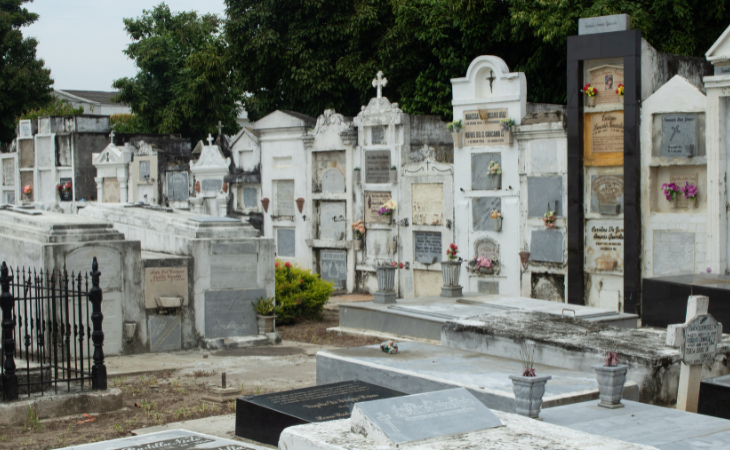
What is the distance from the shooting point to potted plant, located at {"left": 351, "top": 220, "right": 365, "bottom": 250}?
16859mm

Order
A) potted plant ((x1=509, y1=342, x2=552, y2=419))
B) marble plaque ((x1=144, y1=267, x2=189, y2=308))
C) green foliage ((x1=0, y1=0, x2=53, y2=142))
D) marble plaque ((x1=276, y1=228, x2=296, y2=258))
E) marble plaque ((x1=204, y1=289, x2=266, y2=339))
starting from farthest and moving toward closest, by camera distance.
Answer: green foliage ((x1=0, y1=0, x2=53, y2=142)) < marble plaque ((x1=276, y1=228, x2=296, y2=258)) < marble plaque ((x1=204, y1=289, x2=266, y2=339)) < marble plaque ((x1=144, y1=267, x2=189, y2=308)) < potted plant ((x1=509, y1=342, x2=552, y2=419))

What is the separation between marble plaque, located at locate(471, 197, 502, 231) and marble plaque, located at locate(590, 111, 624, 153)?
84.0 inches

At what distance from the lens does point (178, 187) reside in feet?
73.4

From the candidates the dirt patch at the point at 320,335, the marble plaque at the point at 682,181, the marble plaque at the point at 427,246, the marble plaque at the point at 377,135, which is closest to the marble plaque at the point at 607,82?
the marble plaque at the point at 682,181

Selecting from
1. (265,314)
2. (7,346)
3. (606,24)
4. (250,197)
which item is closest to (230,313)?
(265,314)

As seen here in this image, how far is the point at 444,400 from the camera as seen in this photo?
4691 mm

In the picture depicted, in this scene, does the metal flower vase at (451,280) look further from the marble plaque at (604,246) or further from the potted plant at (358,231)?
the potted plant at (358,231)

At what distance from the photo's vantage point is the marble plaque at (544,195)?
1377 cm

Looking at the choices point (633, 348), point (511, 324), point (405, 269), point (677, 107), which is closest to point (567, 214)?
point (677, 107)

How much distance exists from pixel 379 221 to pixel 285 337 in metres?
4.90

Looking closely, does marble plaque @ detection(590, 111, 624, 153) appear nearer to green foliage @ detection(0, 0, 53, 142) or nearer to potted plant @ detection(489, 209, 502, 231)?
potted plant @ detection(489, 209, 502, 231)

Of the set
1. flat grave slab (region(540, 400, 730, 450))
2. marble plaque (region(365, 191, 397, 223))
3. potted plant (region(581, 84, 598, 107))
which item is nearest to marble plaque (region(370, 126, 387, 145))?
marble plaque (region(365, 191, 397, 223))

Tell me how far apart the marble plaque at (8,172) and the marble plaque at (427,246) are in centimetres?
1825

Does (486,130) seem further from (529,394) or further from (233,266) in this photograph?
(529,394)
